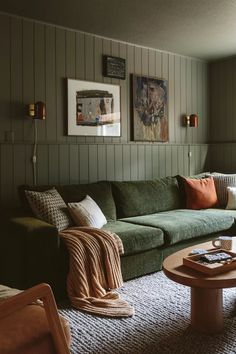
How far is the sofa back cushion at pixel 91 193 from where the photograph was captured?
362 centimetres

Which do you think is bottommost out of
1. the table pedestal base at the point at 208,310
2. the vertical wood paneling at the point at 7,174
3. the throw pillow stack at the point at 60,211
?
the table pedestal base at the point at 208,310

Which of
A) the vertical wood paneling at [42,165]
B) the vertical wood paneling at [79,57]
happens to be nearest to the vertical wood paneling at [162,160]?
the vertical wood paneling at [79,57]

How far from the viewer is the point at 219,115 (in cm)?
568

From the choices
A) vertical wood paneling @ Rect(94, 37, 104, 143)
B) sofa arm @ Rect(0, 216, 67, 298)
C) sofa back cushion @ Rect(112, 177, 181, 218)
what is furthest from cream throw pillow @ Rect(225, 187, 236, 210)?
sofa arm @ Rect(0, 216, 67, 298)

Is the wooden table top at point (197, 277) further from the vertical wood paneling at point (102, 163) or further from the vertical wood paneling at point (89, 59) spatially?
the vertical wood paneling at point (89, 59)

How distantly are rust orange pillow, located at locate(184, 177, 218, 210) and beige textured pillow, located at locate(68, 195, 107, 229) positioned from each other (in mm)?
1429

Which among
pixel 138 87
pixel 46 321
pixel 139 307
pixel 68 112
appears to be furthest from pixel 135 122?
pixel 46 321

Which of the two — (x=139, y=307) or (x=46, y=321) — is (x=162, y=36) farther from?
(x=46, y=321)

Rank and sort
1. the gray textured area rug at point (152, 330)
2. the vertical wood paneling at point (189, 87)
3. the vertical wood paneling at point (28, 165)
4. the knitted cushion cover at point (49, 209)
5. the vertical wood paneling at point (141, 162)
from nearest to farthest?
1. the gray textured area rug at point (152, 330)
2. the knitted cushion cover at point (49, 209)
3. the vertical wood paneling at point (28, 165)
4. the vertical wood paneling at point (141, 162)
5. the vertical wood paneling at point (189, 87)

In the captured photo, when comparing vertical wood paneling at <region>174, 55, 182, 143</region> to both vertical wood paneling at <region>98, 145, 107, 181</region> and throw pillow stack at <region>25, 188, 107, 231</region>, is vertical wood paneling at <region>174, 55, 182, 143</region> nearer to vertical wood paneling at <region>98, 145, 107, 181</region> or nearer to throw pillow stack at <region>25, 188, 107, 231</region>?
vertical wood paneling at <region>98, 145, 107, 181</region>

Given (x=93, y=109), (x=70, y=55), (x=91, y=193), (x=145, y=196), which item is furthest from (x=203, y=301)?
(x=70, y=55)

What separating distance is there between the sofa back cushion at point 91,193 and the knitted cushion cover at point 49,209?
7.0 inches

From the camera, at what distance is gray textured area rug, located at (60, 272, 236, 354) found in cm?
224

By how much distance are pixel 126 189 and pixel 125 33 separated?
1707mm
